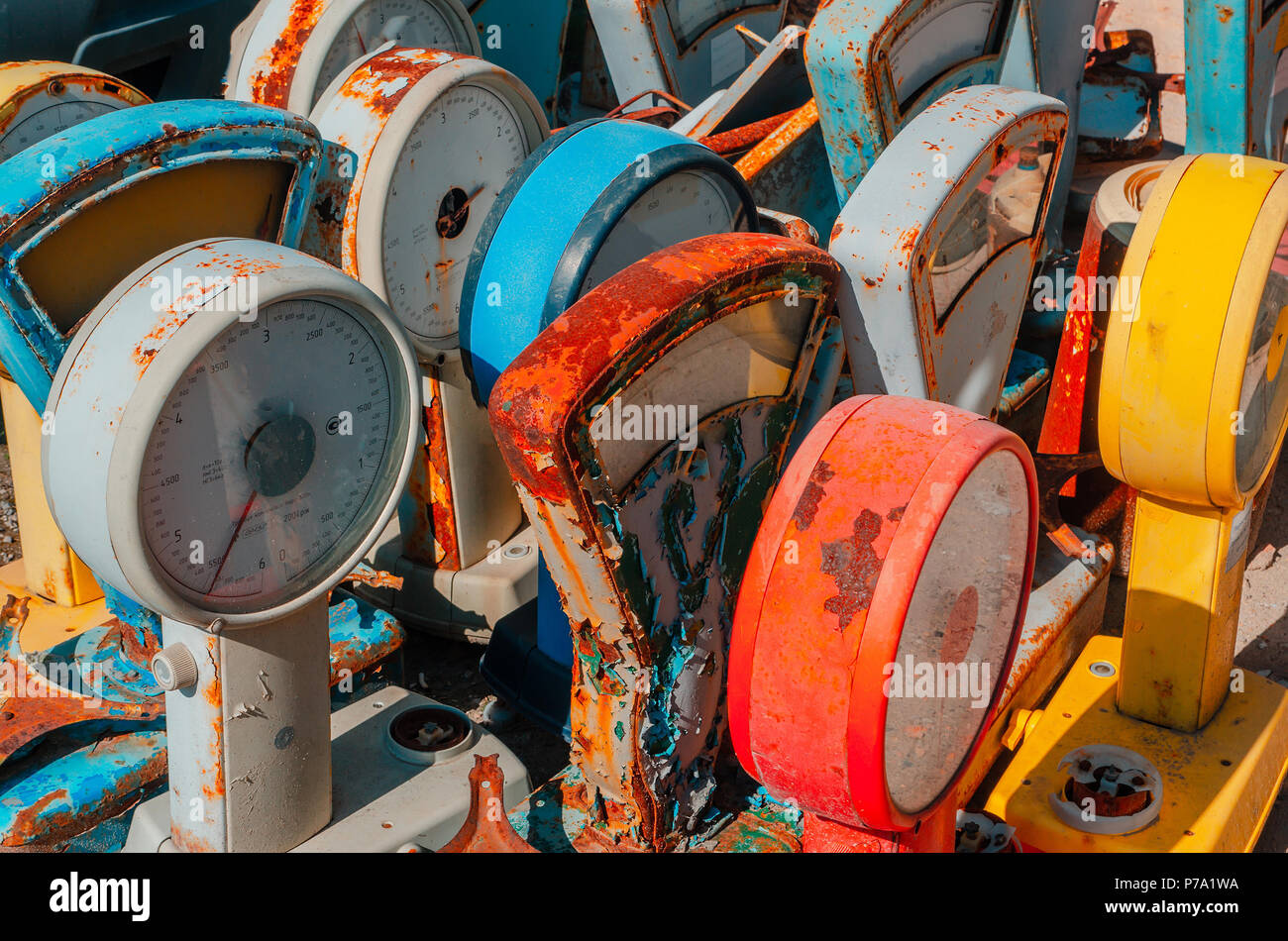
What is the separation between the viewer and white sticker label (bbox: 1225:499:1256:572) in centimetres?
216

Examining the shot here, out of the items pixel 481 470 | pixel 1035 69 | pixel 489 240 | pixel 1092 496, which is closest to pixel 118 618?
pixel 481 470

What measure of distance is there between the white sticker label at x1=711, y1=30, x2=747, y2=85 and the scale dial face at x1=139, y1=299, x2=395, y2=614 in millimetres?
2399

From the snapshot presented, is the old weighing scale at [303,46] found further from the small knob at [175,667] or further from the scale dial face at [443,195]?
the small knob at [175,667]

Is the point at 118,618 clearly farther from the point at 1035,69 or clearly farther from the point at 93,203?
the point at 1035,69

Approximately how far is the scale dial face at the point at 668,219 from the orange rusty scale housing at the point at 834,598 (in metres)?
0.78

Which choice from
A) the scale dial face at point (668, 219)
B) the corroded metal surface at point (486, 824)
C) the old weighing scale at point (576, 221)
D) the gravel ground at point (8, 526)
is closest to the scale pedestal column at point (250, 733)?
the corroded metal surface at point (486, 824)

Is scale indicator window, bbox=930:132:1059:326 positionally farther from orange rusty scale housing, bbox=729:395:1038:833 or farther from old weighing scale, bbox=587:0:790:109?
old weighing scale, bbox=587:0:790:109

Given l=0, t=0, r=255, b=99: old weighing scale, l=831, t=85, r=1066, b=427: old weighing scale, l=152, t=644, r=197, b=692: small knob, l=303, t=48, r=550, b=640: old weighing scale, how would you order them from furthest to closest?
l=0, t=0, r=255, b=99: old weighing scale
l=303, t=48, r=550, b=640: old weighing scale
l=831, t=85, r=1066, b=427: old weighing scale
l=152, t=644, r=197, b=692: small knob

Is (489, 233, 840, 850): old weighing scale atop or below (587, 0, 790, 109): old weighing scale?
below

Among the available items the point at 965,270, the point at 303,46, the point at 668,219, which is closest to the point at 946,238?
the point at 965,270

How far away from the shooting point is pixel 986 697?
4.95 feet

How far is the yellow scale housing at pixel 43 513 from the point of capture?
96.8 inches

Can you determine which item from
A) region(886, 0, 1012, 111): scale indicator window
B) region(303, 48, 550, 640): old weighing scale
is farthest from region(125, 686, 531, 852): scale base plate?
region(886, 0, 1012, 111): scale indicator window

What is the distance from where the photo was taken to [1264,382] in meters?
2.02
